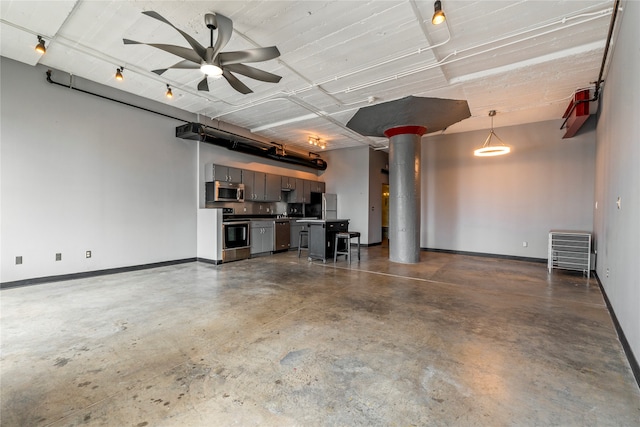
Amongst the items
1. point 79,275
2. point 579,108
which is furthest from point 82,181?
point 579,108

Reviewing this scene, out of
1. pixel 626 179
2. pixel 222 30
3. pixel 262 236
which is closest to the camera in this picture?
pixel 626 179

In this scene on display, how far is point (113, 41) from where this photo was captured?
3.59 m

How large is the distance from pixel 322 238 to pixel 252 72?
13.0 feet

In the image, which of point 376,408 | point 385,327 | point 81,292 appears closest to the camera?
point 376,408

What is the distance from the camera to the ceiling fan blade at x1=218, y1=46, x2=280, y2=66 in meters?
2.84

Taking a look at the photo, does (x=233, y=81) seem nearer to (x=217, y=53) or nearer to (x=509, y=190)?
(x=217, y=53)

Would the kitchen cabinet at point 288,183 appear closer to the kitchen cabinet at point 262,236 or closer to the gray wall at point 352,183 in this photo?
the kitchen cabinet at point 262,236

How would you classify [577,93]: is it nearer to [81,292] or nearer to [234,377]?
[234,377]

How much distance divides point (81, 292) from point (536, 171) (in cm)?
909

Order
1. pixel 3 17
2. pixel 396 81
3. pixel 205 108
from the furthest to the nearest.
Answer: pixel 205 108, pixel 396 81, pixel 3 17

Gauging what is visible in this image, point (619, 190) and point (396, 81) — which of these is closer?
point (619, 190)

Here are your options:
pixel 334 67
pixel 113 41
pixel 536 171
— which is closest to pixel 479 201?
pixel 536 171

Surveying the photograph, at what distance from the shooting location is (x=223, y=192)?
652 cm

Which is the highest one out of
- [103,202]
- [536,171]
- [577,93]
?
[577,93]
